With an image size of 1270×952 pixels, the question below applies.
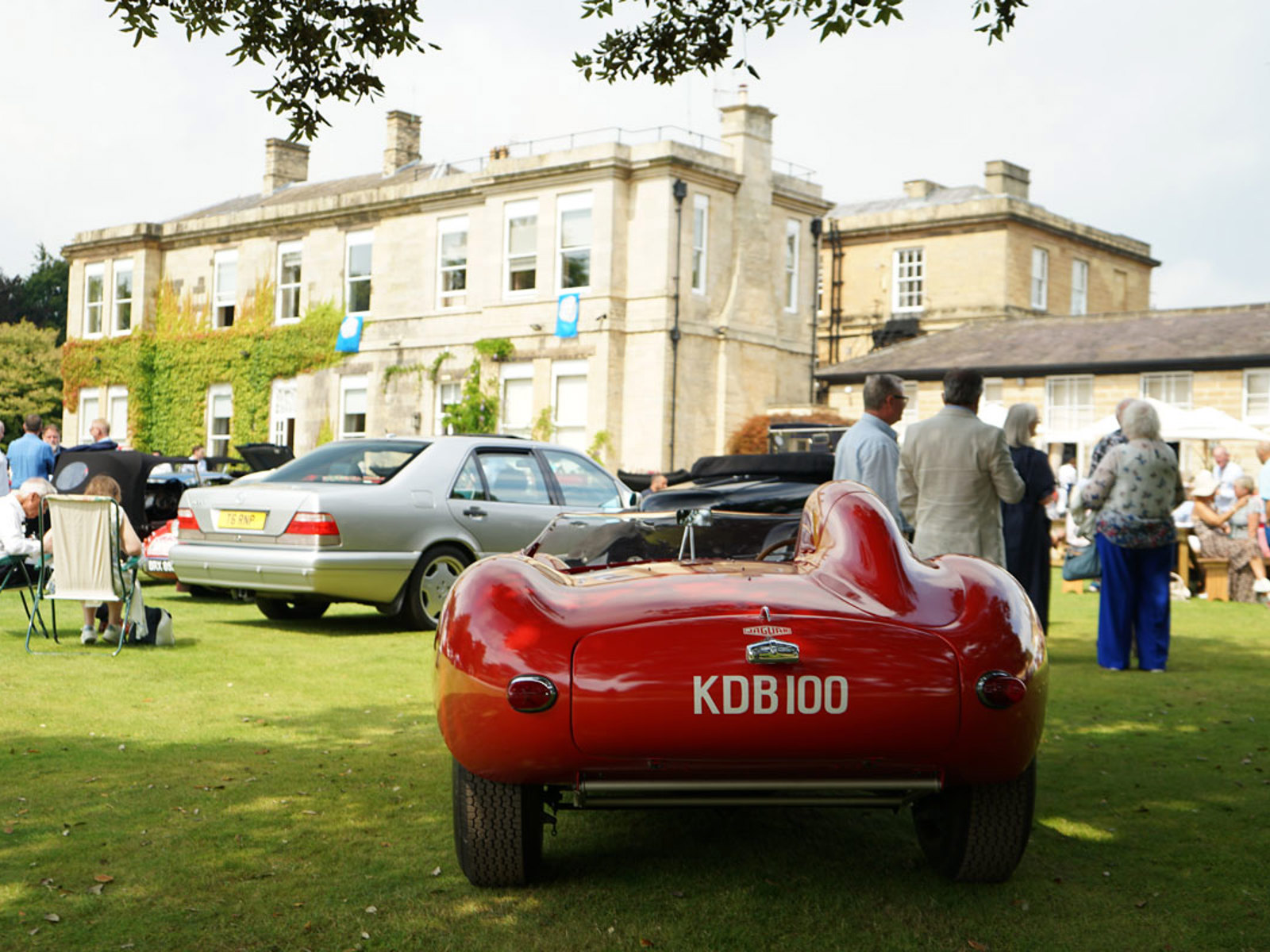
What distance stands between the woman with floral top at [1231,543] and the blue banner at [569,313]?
743 inches

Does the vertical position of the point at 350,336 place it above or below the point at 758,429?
above

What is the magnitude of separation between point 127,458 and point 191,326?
28347mm

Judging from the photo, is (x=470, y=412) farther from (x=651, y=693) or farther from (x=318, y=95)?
(x=651, y=693)

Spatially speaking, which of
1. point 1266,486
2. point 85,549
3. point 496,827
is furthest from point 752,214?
point 496,827

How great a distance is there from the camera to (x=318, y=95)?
8133 millimetres

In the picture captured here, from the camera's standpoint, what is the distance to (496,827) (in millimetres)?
4176

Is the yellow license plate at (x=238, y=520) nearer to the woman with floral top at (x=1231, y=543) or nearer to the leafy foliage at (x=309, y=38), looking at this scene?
the leafy foliage at (x=309, y=38)

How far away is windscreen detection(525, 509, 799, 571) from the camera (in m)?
5.54

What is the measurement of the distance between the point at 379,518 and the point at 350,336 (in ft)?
91.1

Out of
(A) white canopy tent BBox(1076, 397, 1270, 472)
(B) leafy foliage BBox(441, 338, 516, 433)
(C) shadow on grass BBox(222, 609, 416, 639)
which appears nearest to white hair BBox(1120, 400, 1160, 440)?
(C) shadow on grass BBox(222, 609, 416, 639)

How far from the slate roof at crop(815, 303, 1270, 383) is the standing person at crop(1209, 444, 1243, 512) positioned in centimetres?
1376

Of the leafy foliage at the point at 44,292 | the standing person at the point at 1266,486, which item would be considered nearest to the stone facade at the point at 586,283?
the standing person at the point at 1266,486

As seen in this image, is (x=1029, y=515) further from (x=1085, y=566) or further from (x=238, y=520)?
(x=238, y=520)

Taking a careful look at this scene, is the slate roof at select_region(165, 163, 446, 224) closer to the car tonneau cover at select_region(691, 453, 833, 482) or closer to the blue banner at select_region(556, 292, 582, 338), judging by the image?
the blue banner at select_region(556, 292, 582, 338)
